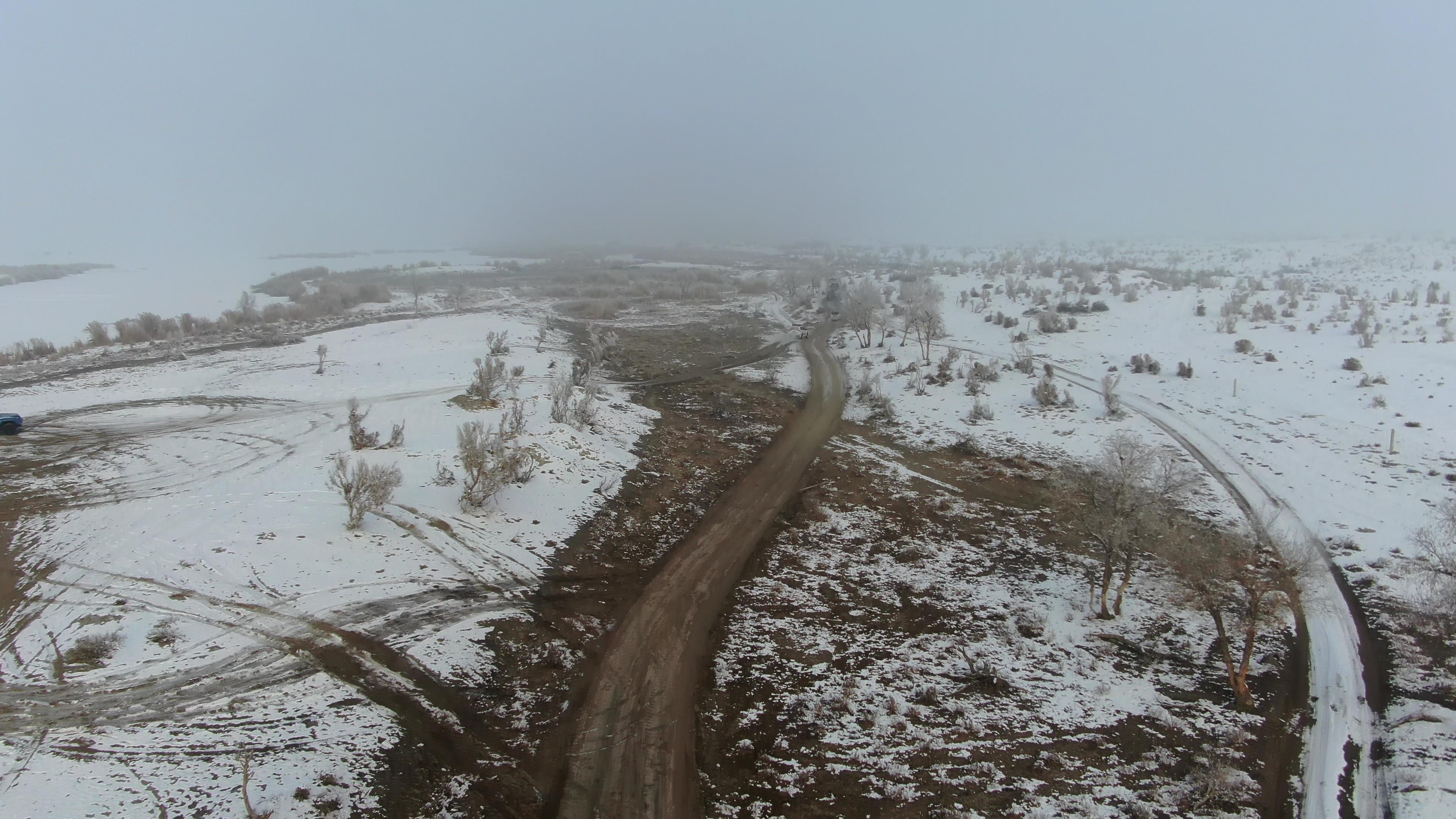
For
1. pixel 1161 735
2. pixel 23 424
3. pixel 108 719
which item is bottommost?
pixel 1161 735

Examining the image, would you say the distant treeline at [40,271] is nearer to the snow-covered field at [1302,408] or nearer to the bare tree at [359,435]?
the bare tree at [359,435]

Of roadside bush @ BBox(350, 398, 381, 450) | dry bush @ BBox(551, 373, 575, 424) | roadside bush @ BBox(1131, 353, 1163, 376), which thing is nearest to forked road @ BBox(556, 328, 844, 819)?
dry bush @ BBox(551, 373, 575, 424)

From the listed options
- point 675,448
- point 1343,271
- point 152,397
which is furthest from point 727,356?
point 1343,271

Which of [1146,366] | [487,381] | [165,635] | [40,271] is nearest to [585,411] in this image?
[487,381]

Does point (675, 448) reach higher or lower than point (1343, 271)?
lower

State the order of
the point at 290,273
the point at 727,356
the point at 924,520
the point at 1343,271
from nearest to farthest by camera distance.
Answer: the point at 924,520
the point at 727,356
the point at 1343,271
the point at 290,273

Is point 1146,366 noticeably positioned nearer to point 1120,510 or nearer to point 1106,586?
point 1120,510

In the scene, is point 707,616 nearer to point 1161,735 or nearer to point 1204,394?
point 1161,735

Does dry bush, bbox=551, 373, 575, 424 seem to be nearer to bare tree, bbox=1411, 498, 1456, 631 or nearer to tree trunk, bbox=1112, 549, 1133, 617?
tree trunk, bbox=1112, 549, 1133, 617
